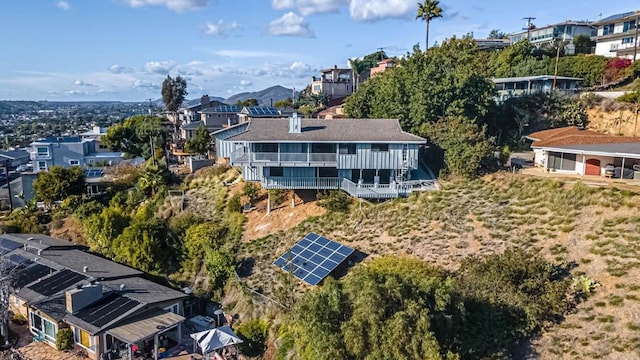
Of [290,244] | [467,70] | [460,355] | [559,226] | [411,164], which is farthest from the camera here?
[467,70]

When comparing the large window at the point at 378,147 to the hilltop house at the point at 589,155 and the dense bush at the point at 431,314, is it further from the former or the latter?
the dense bush at the point at 431,314

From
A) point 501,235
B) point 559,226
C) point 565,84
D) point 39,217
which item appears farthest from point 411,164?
point 39,217

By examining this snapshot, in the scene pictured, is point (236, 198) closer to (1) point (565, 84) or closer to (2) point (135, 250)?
(2) point (135, 250)

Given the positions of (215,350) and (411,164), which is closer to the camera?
(215,350)

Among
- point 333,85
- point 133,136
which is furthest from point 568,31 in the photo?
point 133,136

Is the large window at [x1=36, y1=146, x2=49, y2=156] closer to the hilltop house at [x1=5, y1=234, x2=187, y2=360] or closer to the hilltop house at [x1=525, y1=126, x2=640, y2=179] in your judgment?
the hilltop house at [x1=5, y1=234, x2=187, y2=360]

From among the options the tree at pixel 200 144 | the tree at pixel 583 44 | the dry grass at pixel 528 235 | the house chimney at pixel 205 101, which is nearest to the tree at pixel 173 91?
the house chimney at pixel 205 101

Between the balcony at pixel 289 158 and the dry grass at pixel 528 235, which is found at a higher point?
the balcony at pixel 289 158
